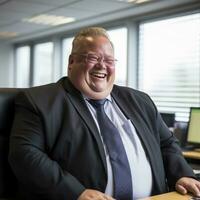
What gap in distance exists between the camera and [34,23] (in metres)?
6.62

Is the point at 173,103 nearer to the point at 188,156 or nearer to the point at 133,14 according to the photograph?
the point at 133,14

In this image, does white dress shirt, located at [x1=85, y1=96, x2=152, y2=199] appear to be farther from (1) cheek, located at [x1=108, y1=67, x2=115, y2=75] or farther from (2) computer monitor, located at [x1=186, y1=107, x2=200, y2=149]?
(2) computer monitor, located at [x1=186, y1=107, x2=200, y2=149]

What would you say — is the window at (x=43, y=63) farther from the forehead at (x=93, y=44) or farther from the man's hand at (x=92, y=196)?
the man's hand at (x=92, y=196)

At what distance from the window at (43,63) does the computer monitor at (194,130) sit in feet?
15.4

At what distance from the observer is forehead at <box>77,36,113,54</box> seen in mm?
1768

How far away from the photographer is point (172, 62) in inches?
218

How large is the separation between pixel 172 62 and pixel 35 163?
4310 mm

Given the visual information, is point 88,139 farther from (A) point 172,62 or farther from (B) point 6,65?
(B) point 6,65

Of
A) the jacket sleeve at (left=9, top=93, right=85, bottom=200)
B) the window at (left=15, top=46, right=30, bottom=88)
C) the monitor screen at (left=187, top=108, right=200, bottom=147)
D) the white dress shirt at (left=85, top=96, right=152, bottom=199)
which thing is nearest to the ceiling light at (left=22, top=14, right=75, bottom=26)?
the window at (left=15, top=46, right=30, bottom=88)

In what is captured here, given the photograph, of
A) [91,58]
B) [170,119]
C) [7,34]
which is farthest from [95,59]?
[7,34]

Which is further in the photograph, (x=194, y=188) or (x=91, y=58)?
(x=91, y=58)

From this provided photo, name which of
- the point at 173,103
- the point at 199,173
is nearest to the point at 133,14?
the point at 173,103

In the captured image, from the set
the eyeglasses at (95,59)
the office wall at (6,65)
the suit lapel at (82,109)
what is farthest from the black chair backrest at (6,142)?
the office wall at (6,65)

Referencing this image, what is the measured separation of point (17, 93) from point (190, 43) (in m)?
3.92
